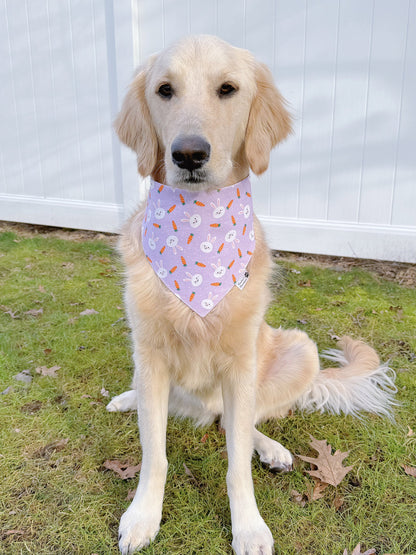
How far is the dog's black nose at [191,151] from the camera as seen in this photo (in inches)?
58.7

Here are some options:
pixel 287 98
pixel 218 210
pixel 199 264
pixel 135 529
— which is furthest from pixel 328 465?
pixel 287 98

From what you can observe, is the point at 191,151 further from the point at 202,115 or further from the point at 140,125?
the point at 140,125

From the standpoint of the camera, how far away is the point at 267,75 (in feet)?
6.15

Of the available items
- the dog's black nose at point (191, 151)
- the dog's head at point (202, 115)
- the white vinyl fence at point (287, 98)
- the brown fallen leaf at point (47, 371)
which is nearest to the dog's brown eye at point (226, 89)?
the dog's head at point (202, 115)

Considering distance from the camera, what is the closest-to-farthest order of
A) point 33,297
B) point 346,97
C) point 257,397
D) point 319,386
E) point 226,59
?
point 226,59, point 257,397, point 319,386, point 33,297, point 346,97

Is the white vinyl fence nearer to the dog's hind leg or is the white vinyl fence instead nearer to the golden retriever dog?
the golden retriever dog

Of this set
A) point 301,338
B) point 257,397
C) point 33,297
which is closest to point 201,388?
point 257,397

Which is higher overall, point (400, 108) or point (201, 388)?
point (400, 108)

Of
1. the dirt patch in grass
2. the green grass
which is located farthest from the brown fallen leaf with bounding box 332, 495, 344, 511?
the dirt patch in grass

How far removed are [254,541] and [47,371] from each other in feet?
5.20

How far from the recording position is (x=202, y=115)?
156 cm

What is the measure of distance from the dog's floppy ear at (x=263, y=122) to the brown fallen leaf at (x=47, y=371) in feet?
5.61

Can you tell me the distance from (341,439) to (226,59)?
1.73 m

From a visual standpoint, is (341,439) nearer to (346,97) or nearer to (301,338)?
(301,338)
